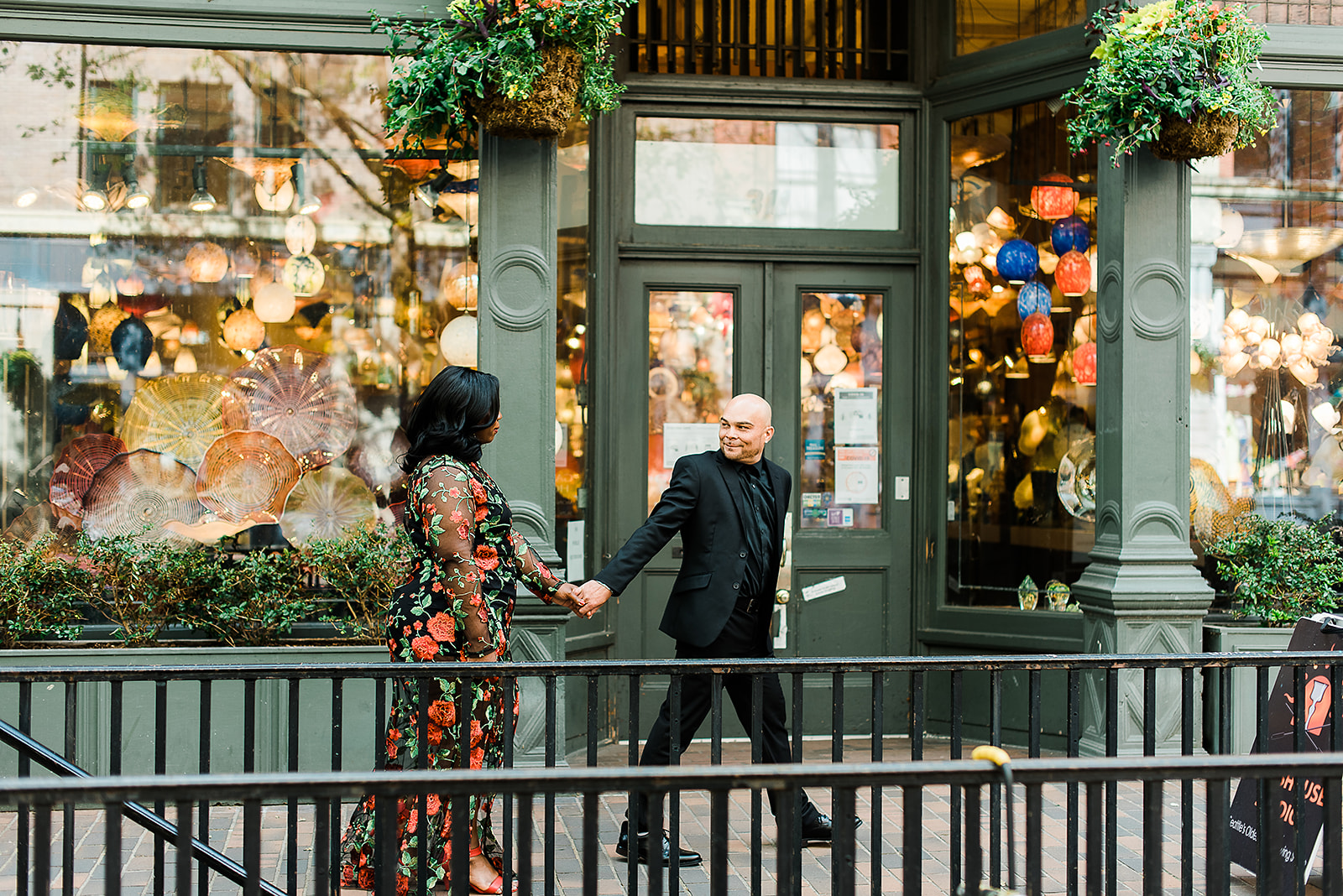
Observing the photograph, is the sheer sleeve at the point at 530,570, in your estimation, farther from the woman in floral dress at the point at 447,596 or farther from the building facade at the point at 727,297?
the building facade at the point at 727,297

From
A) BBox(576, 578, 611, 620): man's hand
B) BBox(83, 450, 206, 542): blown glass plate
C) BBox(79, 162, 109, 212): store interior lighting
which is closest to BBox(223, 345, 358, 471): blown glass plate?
BBox(83, 450, 206, 542): blown glass plate

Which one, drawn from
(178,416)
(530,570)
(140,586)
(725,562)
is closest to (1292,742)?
(725,562)

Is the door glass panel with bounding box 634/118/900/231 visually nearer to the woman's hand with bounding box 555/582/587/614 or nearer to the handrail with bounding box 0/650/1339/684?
the woman's hand with bounding box 555/582/587/614

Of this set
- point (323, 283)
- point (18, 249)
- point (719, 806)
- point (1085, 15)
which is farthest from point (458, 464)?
point (1085, 15)

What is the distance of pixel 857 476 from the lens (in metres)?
7.54

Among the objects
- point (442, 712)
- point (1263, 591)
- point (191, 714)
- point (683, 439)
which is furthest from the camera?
point (683, 439)

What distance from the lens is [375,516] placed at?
6.79m

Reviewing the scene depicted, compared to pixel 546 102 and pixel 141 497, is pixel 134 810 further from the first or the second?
pixel 546 102

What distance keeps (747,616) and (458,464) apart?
1421mm

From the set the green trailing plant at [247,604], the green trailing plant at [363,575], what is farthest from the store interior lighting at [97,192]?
the green trailing plant at [363,575]

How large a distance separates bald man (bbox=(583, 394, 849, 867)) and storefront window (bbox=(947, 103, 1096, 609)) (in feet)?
8.38

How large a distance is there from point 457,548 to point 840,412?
3.62 metres

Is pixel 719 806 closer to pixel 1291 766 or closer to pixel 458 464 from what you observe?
pixel 1291 766

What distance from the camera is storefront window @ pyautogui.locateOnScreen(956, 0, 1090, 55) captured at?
23.0 feet
